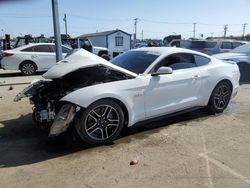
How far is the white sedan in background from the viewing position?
1462 centimetres

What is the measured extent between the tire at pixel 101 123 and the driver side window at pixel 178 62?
1181mm

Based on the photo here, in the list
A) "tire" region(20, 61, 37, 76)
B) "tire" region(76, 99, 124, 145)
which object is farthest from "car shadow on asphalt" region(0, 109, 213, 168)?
"tire" region(20, 61, 37, 76)

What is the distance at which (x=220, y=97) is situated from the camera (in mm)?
6730

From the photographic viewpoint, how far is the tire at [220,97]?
21.6ft

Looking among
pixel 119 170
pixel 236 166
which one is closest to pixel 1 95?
pixel 119 170

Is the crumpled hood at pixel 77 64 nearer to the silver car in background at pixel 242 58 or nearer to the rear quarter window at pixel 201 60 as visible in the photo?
the rear quarter window at pixel 201 60

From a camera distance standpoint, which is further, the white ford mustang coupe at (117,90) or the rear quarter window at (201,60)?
the rear quarter window at (201,60)

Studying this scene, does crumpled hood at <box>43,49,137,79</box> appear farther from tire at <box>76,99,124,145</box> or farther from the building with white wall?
the building with white wall

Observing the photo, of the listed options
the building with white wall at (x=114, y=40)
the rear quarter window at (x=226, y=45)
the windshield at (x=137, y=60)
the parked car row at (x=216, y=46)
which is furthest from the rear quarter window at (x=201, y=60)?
the building with white wall at (x=114, y=40)

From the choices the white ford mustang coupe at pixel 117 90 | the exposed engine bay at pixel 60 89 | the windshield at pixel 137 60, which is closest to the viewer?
the white ford mustang coupe at pixel 117 90

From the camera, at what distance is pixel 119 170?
4160 millimetres

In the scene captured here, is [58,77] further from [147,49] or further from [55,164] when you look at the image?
[147,49]

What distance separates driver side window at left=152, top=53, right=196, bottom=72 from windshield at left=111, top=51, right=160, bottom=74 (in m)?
0.17

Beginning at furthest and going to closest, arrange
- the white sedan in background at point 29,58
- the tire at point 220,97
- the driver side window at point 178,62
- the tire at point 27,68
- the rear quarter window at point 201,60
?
the tire at point 27,68 < the white sedan in background at point 29,58 < the tire at point 220,97 < the rear quarter window at point 201,60 < the driver side window at point 178,62
